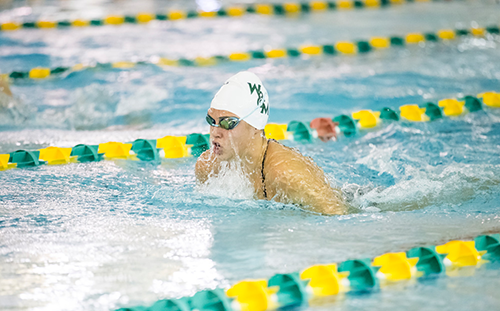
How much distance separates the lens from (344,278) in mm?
2475

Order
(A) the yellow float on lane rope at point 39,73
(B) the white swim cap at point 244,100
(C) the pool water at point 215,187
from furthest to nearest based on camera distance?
(A) the yellow float on lane rope at point 39,73 < (B) the white swim cap at point 244,100 < (C) the pool water at point 215,187

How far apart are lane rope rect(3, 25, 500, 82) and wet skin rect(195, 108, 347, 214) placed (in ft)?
12.5

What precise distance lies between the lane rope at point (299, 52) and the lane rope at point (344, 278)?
14.7 ft

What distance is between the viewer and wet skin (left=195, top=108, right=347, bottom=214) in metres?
2.86

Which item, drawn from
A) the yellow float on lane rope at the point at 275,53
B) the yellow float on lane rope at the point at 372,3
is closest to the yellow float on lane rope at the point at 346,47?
the yellow float on lane rope at the point at 275,53

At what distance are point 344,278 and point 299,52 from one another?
4835 mm

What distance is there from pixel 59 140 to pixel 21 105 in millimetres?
914

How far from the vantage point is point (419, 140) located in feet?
14.8

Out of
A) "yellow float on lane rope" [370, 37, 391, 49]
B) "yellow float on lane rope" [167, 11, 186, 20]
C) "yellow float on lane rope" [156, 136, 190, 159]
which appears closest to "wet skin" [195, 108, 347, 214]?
"yellow float on lane rope" [156, 136, 190, 159]

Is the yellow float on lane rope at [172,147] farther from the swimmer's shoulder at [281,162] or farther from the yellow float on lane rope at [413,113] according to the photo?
the yellow float on lane rope at [413,113]

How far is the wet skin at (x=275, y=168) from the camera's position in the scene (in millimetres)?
2861

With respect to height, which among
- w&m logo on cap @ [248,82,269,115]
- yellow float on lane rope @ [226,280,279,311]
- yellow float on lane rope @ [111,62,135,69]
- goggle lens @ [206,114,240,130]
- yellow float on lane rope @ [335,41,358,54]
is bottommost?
yellow float on lane rope @ [226,280,279,311]

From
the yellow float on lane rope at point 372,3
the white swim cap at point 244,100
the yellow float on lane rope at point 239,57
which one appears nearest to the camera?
the white swim cap at point 244,100

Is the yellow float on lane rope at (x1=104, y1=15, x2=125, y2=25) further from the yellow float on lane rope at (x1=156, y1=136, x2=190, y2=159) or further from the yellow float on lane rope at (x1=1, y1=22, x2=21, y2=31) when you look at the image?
the yellow float on lane rope at (x1=156, y1=136, x2=190, y2=159)
